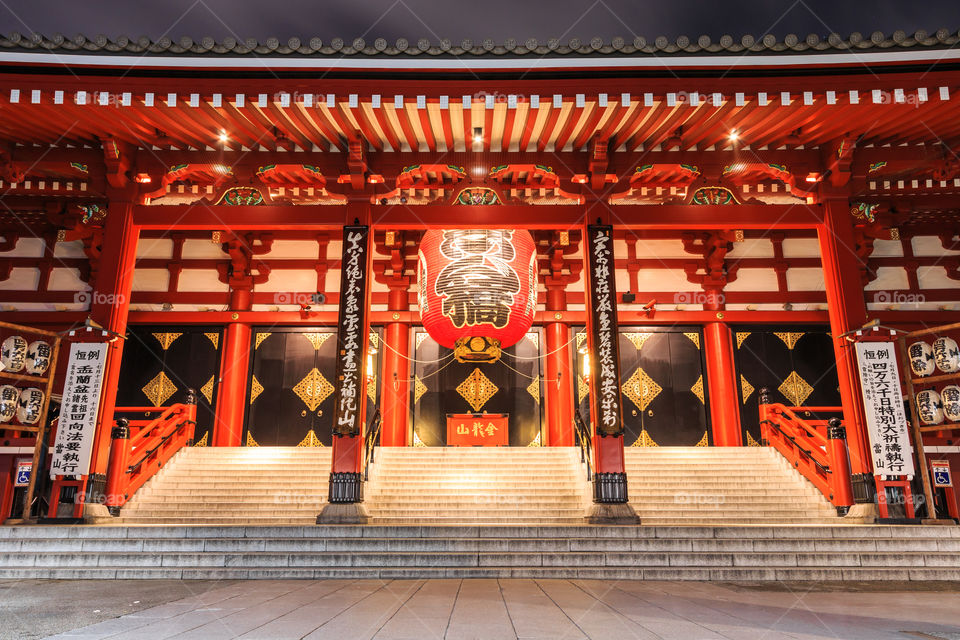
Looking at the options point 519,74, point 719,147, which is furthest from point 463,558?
point 719,147

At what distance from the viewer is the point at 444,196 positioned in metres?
9.98

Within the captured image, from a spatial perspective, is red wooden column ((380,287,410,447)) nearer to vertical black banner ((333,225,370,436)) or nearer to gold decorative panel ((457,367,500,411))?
gold decorative panel ((457,367,500,411))

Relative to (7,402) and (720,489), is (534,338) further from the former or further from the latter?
A: (7,402)

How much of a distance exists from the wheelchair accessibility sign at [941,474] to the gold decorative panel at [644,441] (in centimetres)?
445

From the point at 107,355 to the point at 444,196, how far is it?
5.32 meters

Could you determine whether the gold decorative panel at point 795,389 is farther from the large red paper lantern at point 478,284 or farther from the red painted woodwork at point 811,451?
the large red paper lantern at point 478,284

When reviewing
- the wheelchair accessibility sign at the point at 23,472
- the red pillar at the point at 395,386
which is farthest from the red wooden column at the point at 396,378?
the wheelchair accessibility sign at the point at 23,472

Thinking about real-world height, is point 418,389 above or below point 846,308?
below

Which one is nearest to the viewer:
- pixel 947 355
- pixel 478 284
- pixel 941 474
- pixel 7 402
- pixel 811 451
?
pixel 7 402

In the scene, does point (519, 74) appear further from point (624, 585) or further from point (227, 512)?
point (227, 512)

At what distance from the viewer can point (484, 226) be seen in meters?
8.59

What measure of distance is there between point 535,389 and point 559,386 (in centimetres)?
53

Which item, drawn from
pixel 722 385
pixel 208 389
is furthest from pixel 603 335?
pixel 208 389

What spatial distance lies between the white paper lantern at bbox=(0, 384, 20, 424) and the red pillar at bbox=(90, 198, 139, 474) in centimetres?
90
